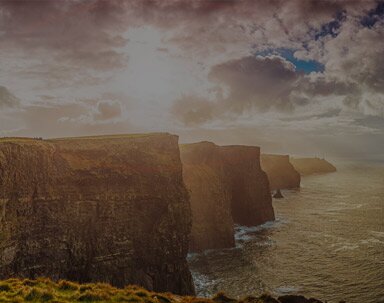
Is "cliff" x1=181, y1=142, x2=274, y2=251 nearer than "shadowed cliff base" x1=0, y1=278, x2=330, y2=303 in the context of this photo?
No

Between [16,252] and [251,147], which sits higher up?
[251,147]

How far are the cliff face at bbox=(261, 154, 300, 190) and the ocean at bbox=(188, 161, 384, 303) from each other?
243 ft

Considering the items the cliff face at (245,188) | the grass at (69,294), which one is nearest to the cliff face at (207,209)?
the cliff face at (245,188)

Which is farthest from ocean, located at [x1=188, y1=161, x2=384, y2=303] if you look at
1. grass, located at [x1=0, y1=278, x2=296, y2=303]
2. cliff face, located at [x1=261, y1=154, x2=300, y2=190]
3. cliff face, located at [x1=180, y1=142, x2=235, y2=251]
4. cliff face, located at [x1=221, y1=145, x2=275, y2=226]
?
cliff face, located at [x1=261, y1=154, x2=300, y2=190]

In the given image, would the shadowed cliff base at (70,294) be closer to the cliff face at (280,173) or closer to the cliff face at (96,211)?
the cliff face at (96,211)

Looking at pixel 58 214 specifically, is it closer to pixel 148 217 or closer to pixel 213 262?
pixel 148 217

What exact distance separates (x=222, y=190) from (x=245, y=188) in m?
17.3

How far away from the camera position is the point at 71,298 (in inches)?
821

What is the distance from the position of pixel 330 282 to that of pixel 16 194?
1666 inches

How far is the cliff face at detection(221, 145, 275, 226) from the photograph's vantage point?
298 ft

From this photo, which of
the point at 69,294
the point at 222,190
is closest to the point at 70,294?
the point at 69,294

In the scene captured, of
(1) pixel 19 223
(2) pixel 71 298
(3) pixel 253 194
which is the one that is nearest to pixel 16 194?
(1) pixel 19 223

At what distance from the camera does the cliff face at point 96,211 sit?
3938 centimetres

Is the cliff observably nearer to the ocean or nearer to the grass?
the ocean
